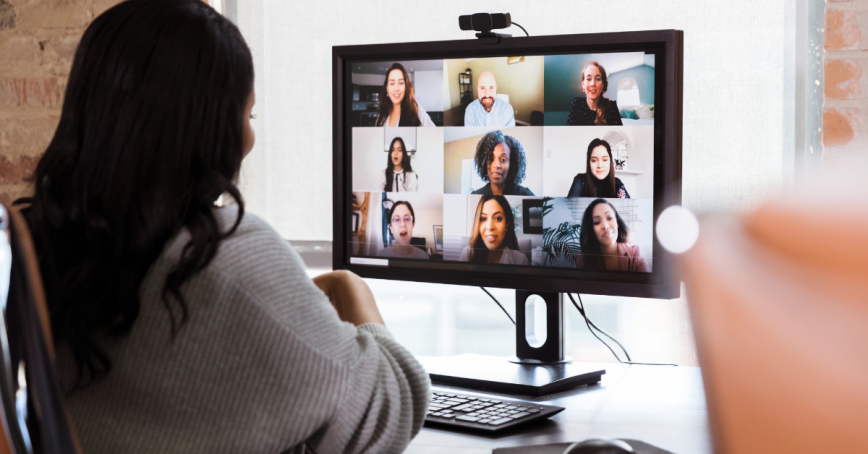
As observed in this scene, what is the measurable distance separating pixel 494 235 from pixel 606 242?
182 millimetres

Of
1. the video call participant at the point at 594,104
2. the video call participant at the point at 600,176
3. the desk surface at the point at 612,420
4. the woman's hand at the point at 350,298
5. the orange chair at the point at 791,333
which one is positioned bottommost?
the desk surface at the point at 612,420

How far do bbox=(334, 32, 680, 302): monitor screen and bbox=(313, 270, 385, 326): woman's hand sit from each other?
10.0 inches

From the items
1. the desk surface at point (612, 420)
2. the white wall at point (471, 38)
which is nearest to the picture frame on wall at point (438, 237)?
the desk surface at point (612, 420)

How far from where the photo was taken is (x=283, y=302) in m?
0.69

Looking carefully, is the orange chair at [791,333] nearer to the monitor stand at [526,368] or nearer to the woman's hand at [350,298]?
the woman's hand at [350,298]

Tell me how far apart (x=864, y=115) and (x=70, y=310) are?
1340 mm

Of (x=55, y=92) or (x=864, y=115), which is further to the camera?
(x=55, y=92)

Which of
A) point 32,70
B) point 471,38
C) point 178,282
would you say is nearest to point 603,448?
point 178,282

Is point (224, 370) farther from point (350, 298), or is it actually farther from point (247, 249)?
point (350, 298)

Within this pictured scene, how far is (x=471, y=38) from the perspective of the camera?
145cm

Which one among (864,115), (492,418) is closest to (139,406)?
(492,418)

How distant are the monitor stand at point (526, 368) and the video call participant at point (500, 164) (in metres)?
0.20

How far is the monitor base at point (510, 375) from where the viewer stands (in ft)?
3.84

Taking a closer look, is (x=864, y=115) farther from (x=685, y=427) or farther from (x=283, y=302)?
(x=283, y=302)
